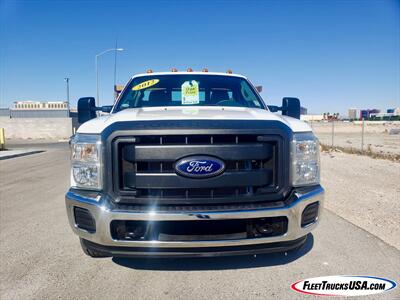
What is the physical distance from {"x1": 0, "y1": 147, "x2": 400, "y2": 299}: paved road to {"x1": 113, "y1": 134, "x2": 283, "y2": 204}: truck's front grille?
0.76 meters

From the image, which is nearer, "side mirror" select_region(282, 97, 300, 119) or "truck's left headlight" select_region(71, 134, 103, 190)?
"truck's left headlight" select_region(71, 134, 103, 190)

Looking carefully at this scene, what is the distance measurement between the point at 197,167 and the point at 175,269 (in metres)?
1.08

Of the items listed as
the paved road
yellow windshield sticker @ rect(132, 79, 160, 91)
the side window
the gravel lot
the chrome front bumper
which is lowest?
the gravel lot

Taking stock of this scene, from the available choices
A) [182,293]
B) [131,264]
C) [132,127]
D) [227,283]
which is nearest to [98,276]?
[131,264]

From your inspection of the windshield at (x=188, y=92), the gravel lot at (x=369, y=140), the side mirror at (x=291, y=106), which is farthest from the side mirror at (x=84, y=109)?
the gravel lot at (x=369, y=140)

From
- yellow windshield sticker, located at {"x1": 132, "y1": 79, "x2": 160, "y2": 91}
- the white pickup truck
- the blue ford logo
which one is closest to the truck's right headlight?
the white pickup truck

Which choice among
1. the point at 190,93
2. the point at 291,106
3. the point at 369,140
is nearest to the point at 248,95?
the point at 291,106

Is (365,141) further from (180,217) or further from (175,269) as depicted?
(180,217)

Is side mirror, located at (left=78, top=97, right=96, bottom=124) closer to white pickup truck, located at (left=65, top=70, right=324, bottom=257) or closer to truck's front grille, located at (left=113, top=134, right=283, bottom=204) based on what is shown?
white pickup truck, located at (left=65, top=70, right=324, bottom=257)

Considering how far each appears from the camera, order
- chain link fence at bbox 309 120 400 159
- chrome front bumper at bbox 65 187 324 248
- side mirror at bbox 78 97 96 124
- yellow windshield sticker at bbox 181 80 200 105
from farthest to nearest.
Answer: chain link fence at bbox 309 120 400 159, side mirror at bbox 78 97 96 124, yellow windshield sticker at bbox 181 80 200 105, chrome front bumper at bbox 65 187 324 248

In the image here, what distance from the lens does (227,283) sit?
8.35 ft

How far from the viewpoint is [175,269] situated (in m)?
2.76

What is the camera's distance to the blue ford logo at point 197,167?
2.31 meters

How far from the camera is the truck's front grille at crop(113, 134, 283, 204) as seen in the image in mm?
2322
